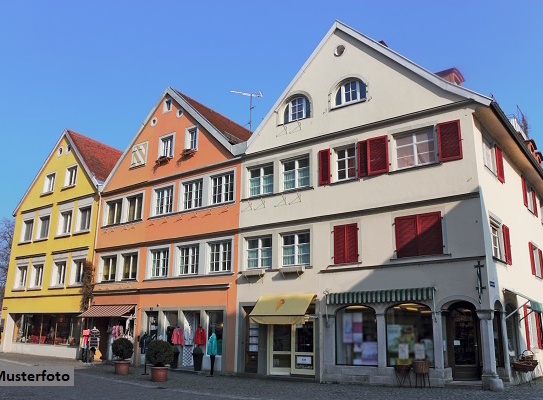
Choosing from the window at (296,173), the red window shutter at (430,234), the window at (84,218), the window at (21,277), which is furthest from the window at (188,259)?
the window at (21,277)

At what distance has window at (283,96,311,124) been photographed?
75.7 feet

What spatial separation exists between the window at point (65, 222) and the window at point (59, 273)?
1.97 meters

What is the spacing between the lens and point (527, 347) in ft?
67.3

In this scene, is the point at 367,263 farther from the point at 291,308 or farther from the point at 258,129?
the point at 258,129

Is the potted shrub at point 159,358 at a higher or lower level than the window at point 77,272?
lower

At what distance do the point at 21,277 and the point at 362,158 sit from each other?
88.0 ft

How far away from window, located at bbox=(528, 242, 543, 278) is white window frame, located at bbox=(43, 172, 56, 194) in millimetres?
29122

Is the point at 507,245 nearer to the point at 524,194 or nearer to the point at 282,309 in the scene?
the point at 524,194

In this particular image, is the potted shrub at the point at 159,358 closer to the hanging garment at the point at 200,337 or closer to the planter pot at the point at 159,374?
the planter pot at the point at 159,374

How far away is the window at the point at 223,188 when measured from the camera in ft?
82.5

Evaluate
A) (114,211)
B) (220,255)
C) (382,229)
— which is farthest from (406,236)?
(114,211)

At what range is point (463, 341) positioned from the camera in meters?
17.8

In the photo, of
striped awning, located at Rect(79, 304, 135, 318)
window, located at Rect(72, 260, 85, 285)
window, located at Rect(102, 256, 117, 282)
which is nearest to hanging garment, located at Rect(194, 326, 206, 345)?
striped awning, located at Rect(79, 304, 135, 318)

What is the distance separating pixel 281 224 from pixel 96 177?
15.4m
